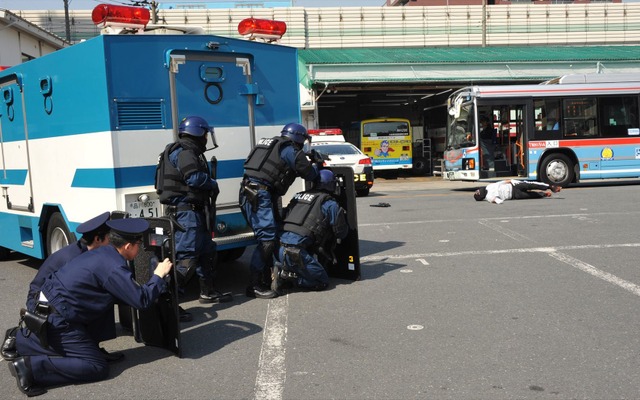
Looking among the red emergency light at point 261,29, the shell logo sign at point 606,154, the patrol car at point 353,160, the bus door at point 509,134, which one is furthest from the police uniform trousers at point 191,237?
the shell logo sign at point 606,154

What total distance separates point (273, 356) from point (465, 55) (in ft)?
84.3

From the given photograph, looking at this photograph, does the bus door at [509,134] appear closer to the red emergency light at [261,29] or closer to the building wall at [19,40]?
the red emergency light at [261,29]

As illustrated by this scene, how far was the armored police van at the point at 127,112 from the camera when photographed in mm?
6270

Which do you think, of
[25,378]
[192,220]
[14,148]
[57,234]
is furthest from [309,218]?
[14,148]

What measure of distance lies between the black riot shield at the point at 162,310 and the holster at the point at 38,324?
92 cm

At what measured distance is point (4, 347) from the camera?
4.55 m

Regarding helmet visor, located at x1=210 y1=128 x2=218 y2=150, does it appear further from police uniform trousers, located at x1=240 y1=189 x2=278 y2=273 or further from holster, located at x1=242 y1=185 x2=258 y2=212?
police uniform trousers, located at x1=240 y1=189 x2=278 y2=273

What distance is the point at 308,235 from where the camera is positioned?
22.1ft

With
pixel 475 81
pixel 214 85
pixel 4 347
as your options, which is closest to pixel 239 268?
pixel 214 85

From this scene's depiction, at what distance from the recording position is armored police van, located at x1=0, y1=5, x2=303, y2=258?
6.27 metres

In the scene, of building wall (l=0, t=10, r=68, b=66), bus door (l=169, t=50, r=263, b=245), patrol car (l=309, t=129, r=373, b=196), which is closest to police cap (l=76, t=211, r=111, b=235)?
bus door (l=169, t=50, r=263, b=245)

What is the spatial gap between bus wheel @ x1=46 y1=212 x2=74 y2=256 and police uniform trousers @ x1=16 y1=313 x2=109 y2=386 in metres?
2.97

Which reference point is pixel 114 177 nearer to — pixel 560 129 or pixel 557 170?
pixel 557 170

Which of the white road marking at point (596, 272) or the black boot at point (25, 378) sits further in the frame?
the white road marking at point (596, 272)
